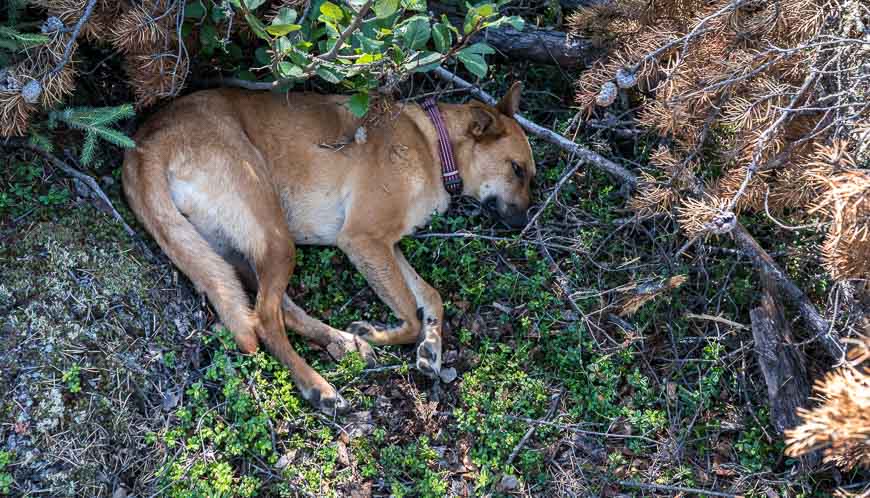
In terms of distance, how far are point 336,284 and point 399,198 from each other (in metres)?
0.71

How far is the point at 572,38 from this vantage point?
4.95 meters

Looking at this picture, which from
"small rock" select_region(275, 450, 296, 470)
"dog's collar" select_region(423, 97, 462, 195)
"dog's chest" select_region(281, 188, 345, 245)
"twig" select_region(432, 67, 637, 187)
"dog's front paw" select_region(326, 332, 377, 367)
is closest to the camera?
"small rock" select_region(275, 450, 296, 470)

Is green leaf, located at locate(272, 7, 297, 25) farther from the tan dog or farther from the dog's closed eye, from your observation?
the dog's closed eye

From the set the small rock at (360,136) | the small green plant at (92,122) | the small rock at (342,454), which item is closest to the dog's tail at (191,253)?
the small green plant at (92,122)

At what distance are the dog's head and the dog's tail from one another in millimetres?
1865

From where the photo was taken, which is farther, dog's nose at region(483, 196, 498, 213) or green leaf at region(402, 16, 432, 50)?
dog's nose at region(483, 196, 498, 213)

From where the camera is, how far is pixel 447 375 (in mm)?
4008

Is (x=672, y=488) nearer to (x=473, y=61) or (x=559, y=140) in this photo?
(x=559, y=140)

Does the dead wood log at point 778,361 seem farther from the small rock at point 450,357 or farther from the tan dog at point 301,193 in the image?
the small rock at point 450,357

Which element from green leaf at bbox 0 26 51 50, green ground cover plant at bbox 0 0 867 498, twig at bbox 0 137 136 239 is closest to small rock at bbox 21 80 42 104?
green ground cover plant at bbox 0 0 867 498

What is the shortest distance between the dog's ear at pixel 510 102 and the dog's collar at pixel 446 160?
46 centimetres

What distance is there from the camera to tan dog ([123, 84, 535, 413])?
12.3ft

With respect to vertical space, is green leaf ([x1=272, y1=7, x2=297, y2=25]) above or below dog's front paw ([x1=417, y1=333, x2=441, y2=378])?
above

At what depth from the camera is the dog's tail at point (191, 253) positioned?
371 centimetres
